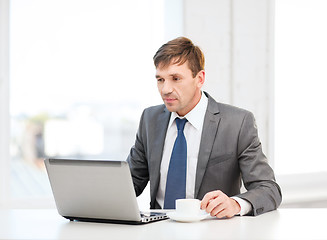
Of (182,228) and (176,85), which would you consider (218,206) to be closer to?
(182,228)

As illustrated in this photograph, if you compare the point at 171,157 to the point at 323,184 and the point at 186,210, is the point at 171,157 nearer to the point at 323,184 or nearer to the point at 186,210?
the point at 186,210

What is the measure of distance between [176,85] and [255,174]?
1.62 feet

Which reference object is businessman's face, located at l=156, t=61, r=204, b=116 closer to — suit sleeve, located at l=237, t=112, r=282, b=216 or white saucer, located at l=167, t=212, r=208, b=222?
suit sleeve, located at l=237, t=112, r=282, b=216

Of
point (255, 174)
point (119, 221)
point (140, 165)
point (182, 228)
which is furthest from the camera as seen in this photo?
point (140, 165)

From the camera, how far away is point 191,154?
2424 millimetres

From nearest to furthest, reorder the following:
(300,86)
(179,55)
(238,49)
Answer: (179,55)
(238,49)
(300,86)

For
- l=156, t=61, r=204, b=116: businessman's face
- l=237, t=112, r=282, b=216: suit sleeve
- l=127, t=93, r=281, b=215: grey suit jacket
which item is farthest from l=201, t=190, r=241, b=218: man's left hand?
l=156, t=61, r=204, b=116: businessman's face

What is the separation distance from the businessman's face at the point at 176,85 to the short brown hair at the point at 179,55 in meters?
0.02

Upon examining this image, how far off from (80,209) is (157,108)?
860 mm

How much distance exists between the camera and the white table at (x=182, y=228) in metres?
1.64

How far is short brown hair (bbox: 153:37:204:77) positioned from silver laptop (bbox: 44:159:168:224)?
0.72 metres

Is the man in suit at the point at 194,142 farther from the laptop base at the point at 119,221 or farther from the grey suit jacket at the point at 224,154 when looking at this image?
the laptop base at the point at 119,221

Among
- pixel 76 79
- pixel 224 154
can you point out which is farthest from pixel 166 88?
pixel 76 79

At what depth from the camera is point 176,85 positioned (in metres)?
2.36
